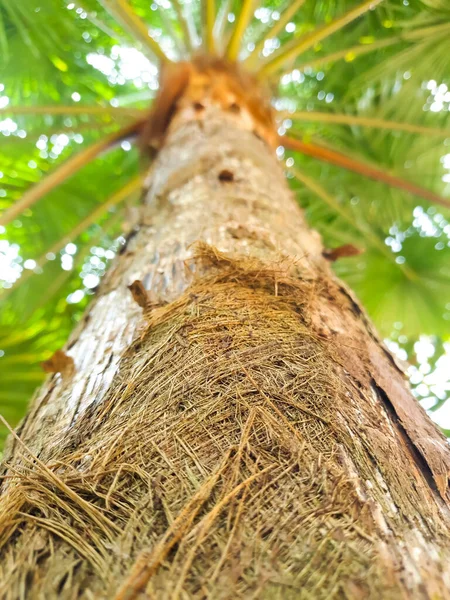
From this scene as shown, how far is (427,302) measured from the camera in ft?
10.1

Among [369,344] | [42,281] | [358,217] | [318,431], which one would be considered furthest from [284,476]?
[358,217]

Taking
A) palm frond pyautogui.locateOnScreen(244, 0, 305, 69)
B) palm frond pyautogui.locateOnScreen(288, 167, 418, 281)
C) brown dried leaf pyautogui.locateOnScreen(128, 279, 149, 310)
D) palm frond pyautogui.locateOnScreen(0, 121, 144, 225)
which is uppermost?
palm frond pyautogui.locateOnScreen(244, 0, 305, 69)

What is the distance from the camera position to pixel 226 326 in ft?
3.63

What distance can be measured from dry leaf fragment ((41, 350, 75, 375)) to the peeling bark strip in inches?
1.1

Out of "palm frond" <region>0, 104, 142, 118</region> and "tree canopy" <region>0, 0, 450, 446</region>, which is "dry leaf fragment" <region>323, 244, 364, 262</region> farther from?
"palm frond" <region>0, 104, 142, 118</region>

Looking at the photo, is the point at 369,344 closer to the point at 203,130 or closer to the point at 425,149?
the point at 203,130

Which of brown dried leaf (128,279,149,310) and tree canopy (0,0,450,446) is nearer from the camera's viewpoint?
brown dried leaf (128,279,149,310)

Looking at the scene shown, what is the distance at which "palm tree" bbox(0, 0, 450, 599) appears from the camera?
0.68m

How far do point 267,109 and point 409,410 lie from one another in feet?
6.62

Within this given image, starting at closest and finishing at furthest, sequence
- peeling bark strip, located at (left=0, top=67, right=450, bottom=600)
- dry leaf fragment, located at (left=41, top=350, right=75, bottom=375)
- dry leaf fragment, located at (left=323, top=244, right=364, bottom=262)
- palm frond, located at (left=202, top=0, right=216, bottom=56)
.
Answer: peeling bark strip, located at (left=0, top=67, right=450, bottom=600) < dry leaf fragment, located at (left=41, top=350, right=75, bottom=375) < dry leaf fragment, located at (left=323, top=244, right=364, bottom=262) < palm frond, located at (left=202, top=0, right=216, bottom=56)

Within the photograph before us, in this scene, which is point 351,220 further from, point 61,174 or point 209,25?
point 61,174

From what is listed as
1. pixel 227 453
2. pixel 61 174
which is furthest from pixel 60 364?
pixel 61 174

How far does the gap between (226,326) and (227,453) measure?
353 mm

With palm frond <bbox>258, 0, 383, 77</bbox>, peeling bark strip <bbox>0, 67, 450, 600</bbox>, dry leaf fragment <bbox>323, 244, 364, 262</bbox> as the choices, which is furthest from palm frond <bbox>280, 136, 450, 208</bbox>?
peeling bark strip <bbox>0, 67, 450, 600</bbox>
